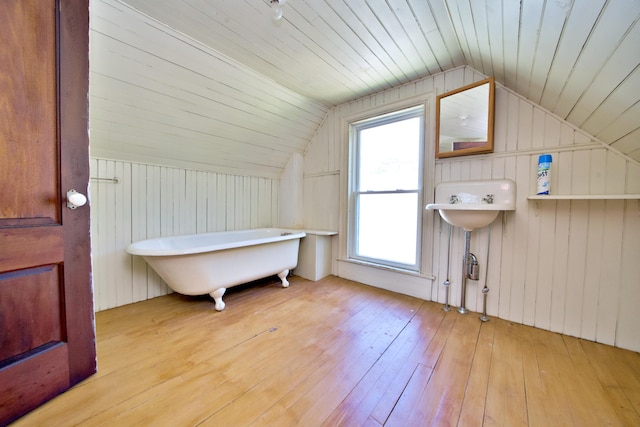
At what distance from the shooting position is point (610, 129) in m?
1.34

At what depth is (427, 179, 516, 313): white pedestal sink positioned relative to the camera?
1.68 meters

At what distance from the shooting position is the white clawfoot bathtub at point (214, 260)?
175cm

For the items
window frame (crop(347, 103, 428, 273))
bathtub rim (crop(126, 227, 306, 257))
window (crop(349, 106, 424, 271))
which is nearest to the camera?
bathtub rim (crop(126, 227, 306, 257))

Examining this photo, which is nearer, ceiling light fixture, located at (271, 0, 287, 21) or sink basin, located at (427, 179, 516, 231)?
ceiling light fixture, located at (271, 0, 287, 21)

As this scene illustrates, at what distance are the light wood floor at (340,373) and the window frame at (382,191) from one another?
674 millimetres

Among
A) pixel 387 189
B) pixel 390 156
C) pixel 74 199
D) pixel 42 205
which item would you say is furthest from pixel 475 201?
pixel 42 205

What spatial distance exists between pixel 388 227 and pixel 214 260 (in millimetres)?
1785

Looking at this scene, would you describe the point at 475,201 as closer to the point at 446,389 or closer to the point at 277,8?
the point at 446,389

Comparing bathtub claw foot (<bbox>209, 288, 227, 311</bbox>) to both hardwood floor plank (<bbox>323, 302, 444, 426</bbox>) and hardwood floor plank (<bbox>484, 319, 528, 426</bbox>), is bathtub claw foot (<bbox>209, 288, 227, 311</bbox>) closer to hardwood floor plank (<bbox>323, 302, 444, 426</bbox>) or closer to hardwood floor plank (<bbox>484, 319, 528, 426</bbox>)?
hardwood floor plank (<bbox>323, 302, 444, 426</bbox>)

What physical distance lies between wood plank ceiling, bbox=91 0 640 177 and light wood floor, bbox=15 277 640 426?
135cm

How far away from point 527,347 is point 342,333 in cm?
119

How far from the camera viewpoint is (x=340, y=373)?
123 cm

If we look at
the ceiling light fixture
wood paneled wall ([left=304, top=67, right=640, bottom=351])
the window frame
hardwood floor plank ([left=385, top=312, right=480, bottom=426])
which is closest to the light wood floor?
hardwood floor plank ([left=385, top=312, right=480, bottom=426])

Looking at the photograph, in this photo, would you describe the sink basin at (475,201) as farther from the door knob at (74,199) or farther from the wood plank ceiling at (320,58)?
the door knob at (74,199)
